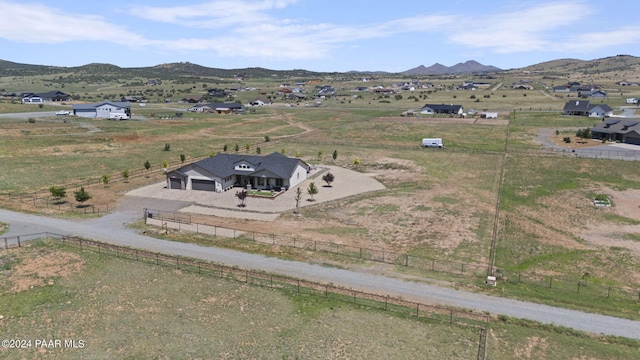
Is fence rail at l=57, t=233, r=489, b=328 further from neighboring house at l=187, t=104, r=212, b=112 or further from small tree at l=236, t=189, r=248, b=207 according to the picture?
neighboring house at l=187, t=104, r=212, b=112

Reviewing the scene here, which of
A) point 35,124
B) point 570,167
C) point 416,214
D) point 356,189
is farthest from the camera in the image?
point 35,124

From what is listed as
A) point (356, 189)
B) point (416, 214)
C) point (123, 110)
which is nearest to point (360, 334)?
point (416, 214)

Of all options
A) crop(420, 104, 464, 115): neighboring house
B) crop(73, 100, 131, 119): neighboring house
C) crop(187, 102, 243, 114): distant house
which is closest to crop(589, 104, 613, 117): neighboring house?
crop(420, 104, 464, 115): neighboring house

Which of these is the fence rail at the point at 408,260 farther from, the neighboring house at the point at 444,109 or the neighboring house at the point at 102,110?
the neighboring house at the point at 444,109

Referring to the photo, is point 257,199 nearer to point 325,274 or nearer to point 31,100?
point 325,274

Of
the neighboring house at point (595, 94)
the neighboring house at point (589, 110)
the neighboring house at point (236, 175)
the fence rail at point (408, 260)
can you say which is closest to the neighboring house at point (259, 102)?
the neighboring house at point (589, 110)

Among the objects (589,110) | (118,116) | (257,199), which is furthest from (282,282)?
(589,110)

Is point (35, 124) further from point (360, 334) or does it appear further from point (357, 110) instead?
point (360, 334)
